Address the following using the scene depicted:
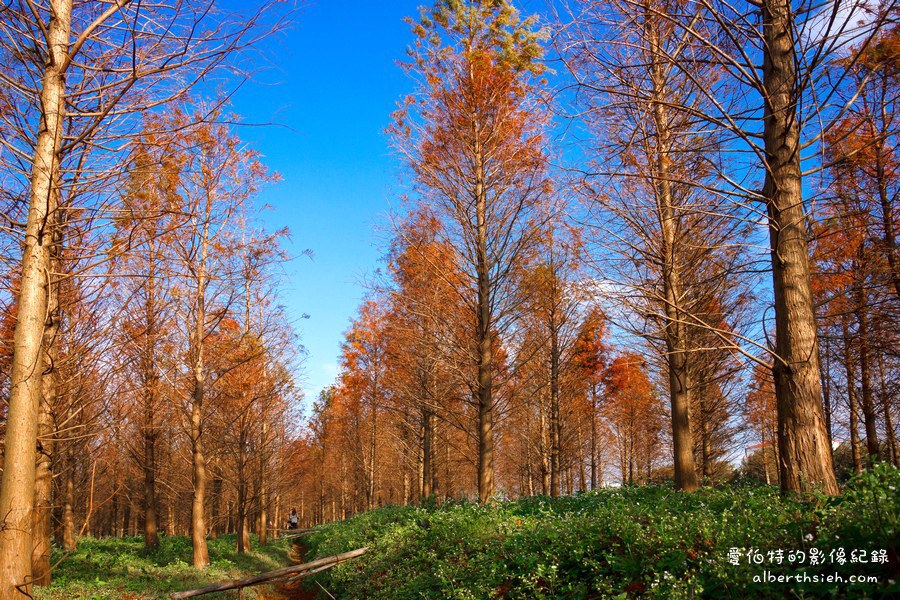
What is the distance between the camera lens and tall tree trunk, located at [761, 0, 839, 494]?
4.24 metres

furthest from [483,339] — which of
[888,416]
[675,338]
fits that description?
[888,416]

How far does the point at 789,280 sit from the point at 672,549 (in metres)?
2.42

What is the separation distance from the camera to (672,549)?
4051 mm

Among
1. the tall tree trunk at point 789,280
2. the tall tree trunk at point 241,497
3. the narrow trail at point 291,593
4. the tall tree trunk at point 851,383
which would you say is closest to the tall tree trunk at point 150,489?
the tall tree trunk at point 241,497

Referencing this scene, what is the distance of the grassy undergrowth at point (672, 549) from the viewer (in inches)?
125

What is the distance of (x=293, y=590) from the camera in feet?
38.5

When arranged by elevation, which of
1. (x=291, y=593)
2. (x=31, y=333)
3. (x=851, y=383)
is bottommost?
(x=291, y=593)

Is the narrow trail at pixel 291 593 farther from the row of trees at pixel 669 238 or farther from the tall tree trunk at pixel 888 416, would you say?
the tall tree trunk at pixel 888 416

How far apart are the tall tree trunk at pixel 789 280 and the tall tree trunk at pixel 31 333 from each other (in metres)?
5.57

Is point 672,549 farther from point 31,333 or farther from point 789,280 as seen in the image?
point 31,333

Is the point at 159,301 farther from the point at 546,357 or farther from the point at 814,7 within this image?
the point at 814,7

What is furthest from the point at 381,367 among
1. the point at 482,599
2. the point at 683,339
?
the point at 482,599

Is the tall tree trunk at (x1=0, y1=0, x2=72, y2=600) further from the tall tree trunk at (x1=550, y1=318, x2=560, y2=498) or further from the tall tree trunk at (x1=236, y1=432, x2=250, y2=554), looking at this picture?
the tall tree trunk at (x1=550, y1=318, x2=560, y2=498)

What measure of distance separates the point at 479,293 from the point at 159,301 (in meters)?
9.08
